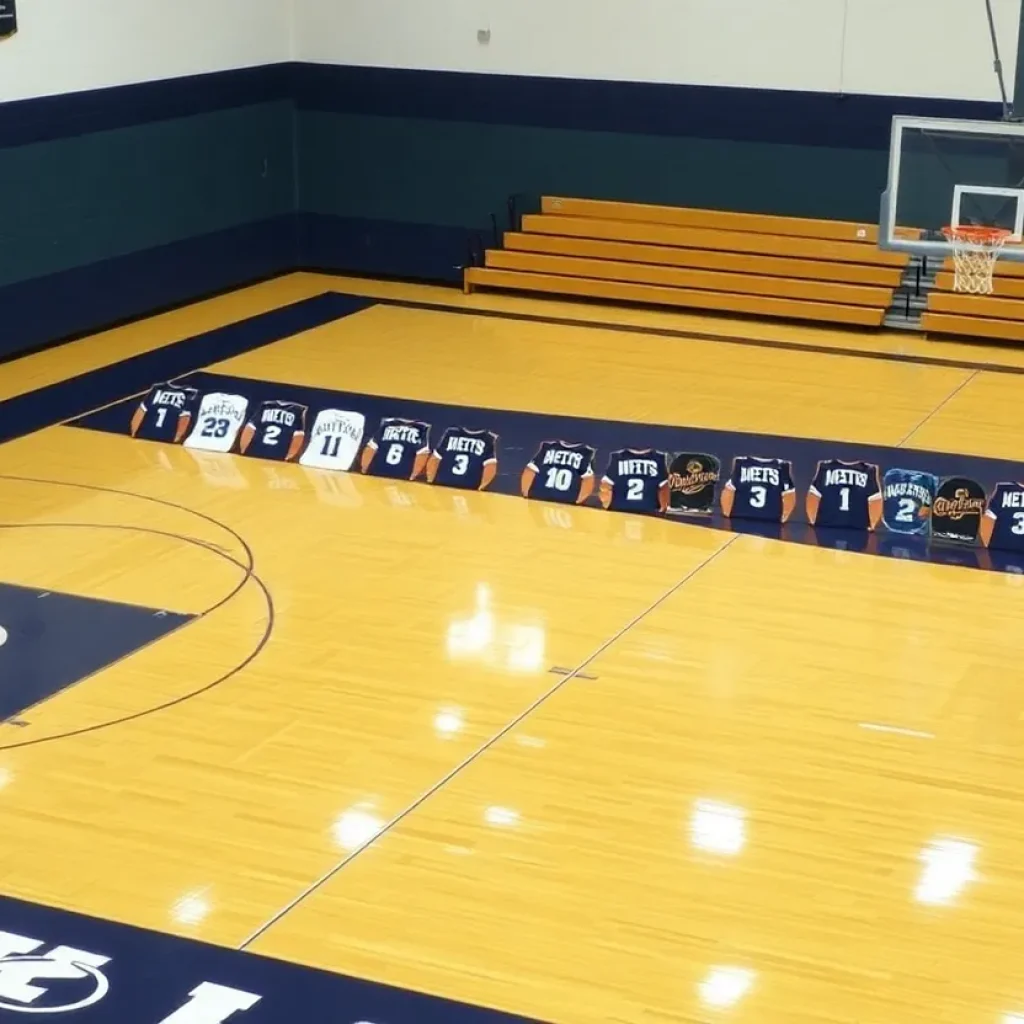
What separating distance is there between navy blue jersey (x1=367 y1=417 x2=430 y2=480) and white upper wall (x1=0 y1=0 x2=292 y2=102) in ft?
19.9

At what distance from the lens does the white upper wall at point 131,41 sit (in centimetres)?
1830

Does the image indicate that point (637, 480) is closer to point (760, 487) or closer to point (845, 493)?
point (760, 487)

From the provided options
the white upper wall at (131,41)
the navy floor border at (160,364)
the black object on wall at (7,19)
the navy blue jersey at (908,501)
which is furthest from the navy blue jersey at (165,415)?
the navy blue jersey at (908,501)

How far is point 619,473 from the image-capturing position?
45.9 feet

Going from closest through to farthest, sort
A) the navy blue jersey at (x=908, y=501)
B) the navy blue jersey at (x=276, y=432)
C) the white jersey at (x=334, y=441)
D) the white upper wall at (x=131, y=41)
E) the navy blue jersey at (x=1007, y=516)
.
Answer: the navy blue jersey at (x=1007, y=516), the navy blue jersey at (x=908, y=501), the white jersey at (x=334, y=441), the navy blue jersey at (x=276, y=432), the white upper wall at (x=131, y=41)

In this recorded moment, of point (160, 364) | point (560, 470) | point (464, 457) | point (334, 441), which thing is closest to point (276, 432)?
point (334, 441)

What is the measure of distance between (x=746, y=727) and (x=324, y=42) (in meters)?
14.4

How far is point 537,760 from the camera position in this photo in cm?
966

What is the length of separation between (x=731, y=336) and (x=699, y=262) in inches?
60.2

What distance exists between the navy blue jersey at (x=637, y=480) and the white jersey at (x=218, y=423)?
3.24 m

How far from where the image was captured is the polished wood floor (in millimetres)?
7871

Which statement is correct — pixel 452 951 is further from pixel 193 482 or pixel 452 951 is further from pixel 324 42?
pixel 324 42

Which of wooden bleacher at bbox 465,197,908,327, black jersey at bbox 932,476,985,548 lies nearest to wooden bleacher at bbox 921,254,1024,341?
wooden bleacher at bbox 465,197,908,327

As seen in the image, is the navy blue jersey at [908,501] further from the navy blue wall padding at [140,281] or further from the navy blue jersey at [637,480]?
the navy blue wall padding at [140,281]
